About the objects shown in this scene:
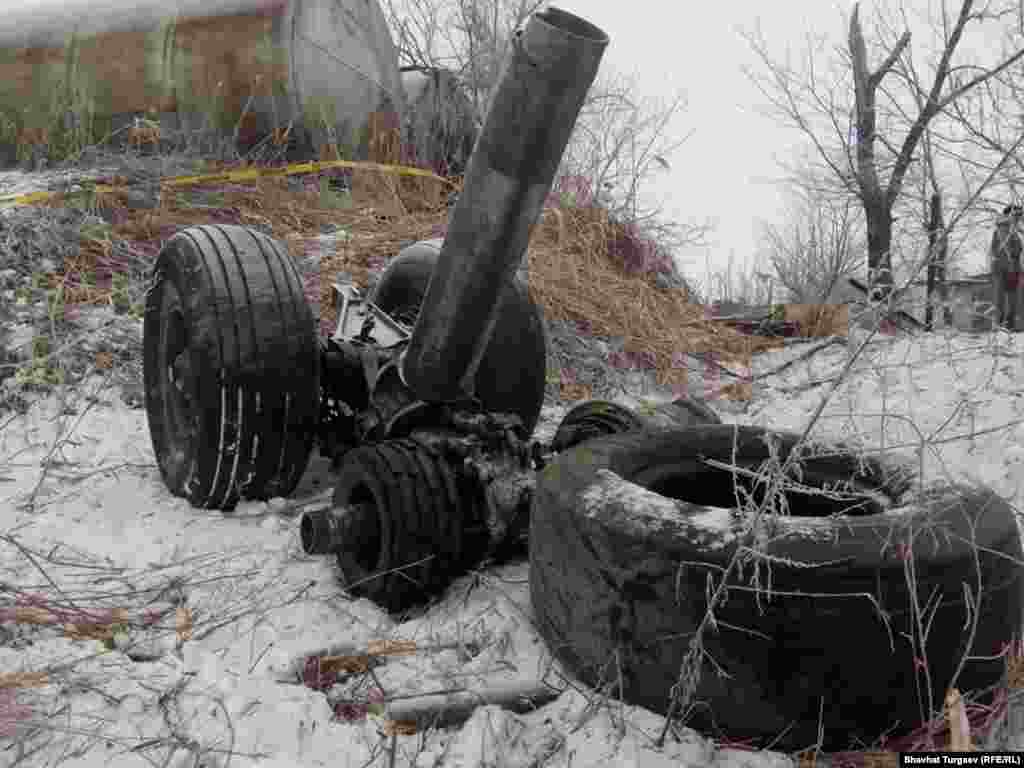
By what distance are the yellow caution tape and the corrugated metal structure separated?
1.40 feet

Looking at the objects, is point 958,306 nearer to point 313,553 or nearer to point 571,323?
point 313,553

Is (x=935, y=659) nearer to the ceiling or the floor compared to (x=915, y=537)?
nearer to the floor

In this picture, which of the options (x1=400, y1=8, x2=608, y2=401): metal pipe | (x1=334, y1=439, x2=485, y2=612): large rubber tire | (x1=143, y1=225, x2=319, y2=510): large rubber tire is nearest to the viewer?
(x1=400, y1=8, x2=608, y2=401): metal pipe

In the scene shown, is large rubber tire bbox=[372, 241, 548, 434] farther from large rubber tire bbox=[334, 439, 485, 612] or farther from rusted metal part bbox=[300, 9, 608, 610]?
large rubber tire bbox=[334, 439, 485, 612]

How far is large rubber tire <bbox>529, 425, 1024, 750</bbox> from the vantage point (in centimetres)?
164

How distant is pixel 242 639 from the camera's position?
212 cm

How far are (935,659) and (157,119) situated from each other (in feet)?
21.5

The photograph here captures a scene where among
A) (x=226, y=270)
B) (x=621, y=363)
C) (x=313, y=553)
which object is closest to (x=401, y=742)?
(x=313, y=553)

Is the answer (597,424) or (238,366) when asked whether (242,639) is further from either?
(597,424)

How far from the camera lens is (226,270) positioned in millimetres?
2801

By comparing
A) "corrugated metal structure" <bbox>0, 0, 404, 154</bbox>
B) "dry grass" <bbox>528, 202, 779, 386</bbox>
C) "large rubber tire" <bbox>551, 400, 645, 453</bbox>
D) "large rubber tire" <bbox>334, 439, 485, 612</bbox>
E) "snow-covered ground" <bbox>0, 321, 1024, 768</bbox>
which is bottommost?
"snow-covered ground" <bbox>0, 321, 1024, 768</bbox>

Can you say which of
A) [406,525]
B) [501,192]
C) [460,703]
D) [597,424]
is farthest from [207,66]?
[460,703]

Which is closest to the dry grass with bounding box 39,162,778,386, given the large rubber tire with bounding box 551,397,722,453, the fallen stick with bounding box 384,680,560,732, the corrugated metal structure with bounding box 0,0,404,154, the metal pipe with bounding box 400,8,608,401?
the corrugated metal structure with bounding box 0,0,404,154

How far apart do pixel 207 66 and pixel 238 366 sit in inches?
186
